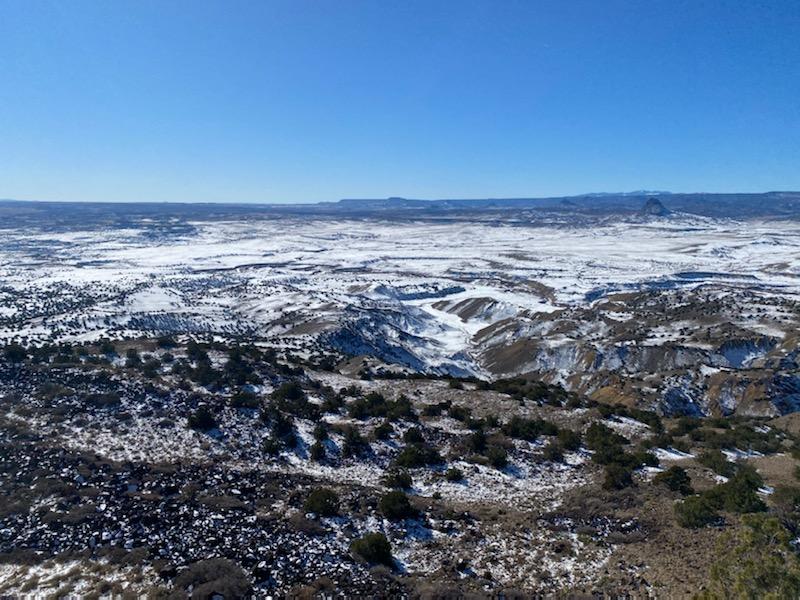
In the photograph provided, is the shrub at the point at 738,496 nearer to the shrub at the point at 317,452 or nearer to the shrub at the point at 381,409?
the shrub at the point at 381,409

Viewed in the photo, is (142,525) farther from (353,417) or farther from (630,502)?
(630,502)

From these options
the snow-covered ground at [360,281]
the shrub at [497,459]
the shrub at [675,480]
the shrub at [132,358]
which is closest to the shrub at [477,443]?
the shrub at [497,459]

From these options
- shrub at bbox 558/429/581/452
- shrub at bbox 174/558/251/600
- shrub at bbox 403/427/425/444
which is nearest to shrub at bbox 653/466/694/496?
shrub at bbox 558/429/581/452

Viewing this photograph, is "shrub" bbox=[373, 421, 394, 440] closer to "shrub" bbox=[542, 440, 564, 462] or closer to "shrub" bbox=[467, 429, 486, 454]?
"shrub" bbox=[467, 429, 486, 454]

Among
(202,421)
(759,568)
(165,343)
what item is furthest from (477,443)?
A: (165,343)

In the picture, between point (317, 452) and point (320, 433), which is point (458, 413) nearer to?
point (320, 433)

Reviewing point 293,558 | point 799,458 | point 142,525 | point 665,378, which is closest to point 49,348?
point 142,525

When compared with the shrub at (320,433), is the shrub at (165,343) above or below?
above
